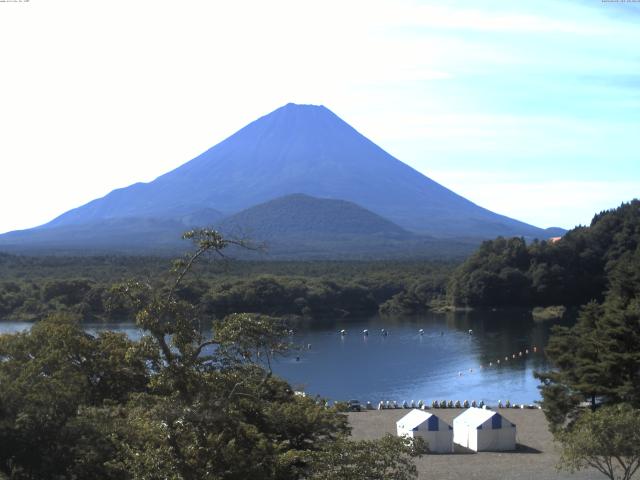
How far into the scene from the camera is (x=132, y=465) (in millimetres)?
6531

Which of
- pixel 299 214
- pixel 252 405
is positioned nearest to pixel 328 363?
pixel 252 405

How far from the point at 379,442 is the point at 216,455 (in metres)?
1.63

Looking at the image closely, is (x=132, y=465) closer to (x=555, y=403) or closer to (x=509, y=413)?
(x=555, y=403)

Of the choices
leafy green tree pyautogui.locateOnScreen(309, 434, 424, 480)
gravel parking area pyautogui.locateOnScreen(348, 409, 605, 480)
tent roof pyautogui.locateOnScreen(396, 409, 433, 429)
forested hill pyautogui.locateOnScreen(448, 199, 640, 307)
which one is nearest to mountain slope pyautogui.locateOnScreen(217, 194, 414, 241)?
forested hill pyautogui.locateOnScreen(448, 199, 640, 307)

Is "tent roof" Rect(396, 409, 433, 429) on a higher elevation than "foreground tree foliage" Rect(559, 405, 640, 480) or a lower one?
lower

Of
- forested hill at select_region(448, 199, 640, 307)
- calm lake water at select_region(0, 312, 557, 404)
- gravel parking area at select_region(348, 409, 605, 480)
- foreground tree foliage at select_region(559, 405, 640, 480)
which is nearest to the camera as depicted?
foreground tree foliage at select_region(559, 405, 640, 480)

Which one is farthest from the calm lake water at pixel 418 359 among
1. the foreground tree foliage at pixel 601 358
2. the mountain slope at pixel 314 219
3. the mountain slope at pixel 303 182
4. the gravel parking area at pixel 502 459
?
the mountain slope at pixel 303 182

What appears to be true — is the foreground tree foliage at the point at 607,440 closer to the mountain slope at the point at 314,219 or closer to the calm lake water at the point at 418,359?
the calm lake water at the point at 418,359

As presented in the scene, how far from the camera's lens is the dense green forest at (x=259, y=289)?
40.8 metres

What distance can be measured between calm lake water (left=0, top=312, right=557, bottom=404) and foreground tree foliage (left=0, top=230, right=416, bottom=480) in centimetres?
1011

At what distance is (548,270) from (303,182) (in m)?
81.3

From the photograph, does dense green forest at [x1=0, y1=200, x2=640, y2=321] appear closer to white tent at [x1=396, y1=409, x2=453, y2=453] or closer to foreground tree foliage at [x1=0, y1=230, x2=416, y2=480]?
white tent at [x1=396, y1=409, x2=453, y2=453]

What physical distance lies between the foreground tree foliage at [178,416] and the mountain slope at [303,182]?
107913 millimetres

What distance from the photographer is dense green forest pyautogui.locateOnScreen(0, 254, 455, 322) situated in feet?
134
